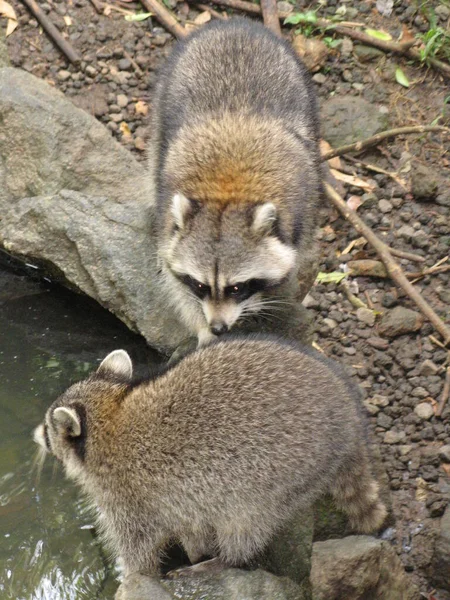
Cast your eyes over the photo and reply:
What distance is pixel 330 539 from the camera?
4855 millimetres

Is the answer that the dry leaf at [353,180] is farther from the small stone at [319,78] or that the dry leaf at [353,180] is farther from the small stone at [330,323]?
the small stone at [330,323]

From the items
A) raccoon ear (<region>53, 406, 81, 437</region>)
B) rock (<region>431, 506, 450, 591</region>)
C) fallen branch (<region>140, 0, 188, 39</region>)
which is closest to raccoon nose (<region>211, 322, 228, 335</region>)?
raccoon ear (<region>53, 406, 81, 437</region>)

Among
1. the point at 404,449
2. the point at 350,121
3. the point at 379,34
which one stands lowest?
the point at 404,449

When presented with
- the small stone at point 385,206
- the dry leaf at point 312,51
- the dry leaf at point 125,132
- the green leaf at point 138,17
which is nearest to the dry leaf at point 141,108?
the dry leaf at point 125,132

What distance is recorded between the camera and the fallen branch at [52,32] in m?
7.70

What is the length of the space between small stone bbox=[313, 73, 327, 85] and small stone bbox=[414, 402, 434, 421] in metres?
3.16

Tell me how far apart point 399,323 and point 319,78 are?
255 centimetres

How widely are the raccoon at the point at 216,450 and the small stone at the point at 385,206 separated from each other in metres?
2.36

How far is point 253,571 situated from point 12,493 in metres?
1.43

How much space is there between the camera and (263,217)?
206 inches

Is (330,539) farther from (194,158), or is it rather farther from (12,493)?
(194,158)

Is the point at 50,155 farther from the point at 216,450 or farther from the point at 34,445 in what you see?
the point at 216,450

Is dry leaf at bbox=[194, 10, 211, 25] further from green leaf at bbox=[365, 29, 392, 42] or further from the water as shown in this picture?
the water

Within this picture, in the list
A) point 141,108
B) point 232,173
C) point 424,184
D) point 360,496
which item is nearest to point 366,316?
point 424,184
